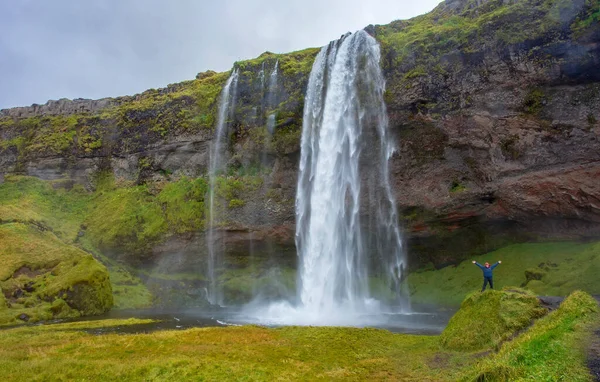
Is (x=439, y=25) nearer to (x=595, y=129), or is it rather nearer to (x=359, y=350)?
(x=595, y=129)

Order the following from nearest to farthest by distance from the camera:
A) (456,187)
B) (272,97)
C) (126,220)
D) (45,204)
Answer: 1. (456,187)
2. (272,97)
3. (126,220)
4. (45,204)

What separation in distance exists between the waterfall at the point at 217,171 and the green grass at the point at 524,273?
18.7 m

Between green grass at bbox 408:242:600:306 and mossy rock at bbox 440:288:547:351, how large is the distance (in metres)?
15.4

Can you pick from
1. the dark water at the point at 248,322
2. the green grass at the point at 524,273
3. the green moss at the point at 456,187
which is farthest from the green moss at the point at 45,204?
the green moss at the point at 456,187

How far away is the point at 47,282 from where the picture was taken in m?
33.8

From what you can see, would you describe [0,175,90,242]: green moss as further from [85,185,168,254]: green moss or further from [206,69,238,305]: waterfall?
[206,69,238,305]: waterfall

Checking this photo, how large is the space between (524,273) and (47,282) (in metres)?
37.0

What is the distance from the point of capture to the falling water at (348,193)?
119 feet

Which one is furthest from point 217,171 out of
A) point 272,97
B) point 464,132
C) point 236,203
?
point 464,132

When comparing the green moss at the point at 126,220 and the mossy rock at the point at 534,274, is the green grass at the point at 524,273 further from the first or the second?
the green moss at the point at 126,220

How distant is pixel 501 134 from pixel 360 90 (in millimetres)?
12501

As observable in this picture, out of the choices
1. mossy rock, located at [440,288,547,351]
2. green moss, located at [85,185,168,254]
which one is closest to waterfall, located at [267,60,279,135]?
green moss, located at [85,185,168,254]

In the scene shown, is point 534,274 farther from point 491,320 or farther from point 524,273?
point 491,320

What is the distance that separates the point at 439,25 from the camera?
133 ft
